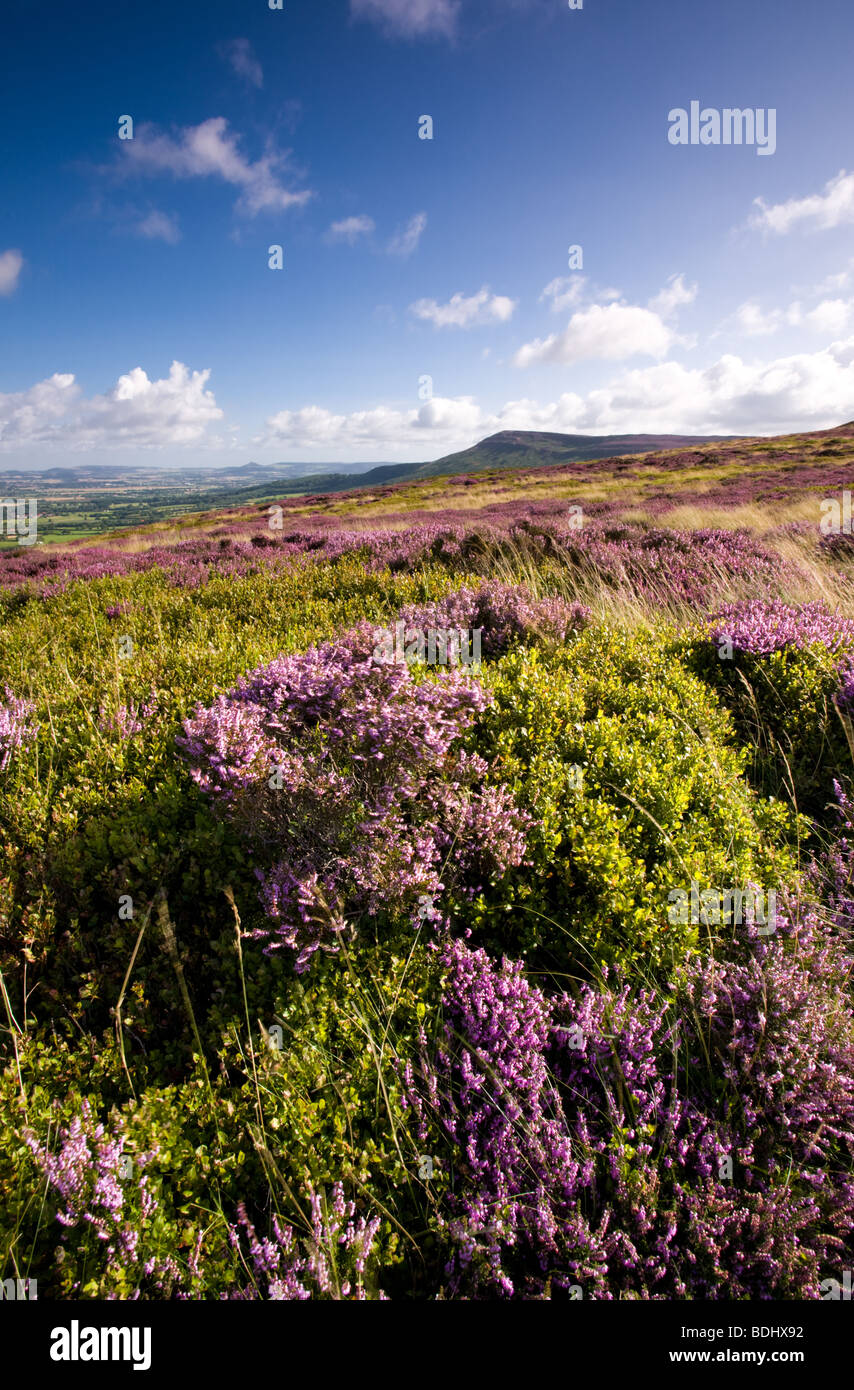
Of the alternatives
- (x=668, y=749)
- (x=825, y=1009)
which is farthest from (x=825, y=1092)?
(x=668, y=749)

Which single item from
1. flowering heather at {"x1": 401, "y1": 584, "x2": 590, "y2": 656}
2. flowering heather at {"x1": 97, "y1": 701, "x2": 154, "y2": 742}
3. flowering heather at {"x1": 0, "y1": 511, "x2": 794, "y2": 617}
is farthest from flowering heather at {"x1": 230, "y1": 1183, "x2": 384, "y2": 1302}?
flowering heather at {"x1": 0, "y1": 511, "x2": 794, "y2": 617}

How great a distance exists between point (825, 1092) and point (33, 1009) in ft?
11.4

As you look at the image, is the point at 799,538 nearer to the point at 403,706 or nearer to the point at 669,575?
the point at 669,575

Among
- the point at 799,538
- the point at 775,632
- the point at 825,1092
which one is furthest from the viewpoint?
the point at 799,538

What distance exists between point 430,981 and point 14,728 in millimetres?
3807

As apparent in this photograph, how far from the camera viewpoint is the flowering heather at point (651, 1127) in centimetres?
177

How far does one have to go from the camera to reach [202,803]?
362 centimetres

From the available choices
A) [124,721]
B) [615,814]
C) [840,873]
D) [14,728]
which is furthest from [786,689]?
[14,728]

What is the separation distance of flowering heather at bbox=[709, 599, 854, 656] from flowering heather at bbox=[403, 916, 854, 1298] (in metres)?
3.38

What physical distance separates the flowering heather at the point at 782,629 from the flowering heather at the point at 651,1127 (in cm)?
338

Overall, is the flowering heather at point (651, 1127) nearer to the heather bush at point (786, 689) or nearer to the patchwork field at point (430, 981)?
the patchwork field at point (430, 981)
